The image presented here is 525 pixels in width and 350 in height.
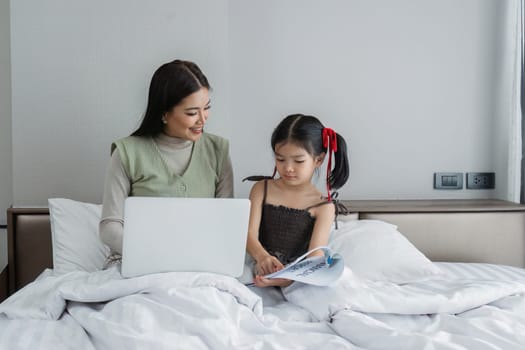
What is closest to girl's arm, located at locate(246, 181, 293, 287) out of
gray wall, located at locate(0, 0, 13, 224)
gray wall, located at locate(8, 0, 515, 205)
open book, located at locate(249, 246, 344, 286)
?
open book, located at locate(249, 246, 344, 286)

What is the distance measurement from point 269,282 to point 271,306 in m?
0.06

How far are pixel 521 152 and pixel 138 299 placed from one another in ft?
5.56

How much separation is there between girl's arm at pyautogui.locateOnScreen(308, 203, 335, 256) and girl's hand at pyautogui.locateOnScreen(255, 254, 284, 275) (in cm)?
11

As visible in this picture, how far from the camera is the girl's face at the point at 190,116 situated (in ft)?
5.21

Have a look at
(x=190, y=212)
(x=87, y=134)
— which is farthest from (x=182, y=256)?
(x=87, y=134)

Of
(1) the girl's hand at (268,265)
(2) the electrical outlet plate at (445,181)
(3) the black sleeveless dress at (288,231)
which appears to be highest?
(2) the electrical outlet plate at (445,181)

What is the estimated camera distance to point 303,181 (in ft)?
5.49

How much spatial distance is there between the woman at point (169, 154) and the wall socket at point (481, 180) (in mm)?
1152

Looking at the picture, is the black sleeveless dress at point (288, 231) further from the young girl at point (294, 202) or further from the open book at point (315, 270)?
the open book at point (315, 270)

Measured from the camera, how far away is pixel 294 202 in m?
1.69

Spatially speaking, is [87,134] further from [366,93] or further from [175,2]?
[366,93]

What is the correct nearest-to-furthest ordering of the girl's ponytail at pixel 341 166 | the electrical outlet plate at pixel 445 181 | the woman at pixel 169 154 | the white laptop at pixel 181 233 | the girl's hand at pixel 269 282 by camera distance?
the white laptop at pixel 181 233 → the girl's hand at pixel 269 282 → the woman at pixel 169 154 → the girl's ponytail at pixel 341 166 → the electrical outlet plate at pixel 445 181

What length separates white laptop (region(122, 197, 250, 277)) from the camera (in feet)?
4.19

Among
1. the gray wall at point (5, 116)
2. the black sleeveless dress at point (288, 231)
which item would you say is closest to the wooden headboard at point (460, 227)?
the black sleeveless dress at point (288, 231)
